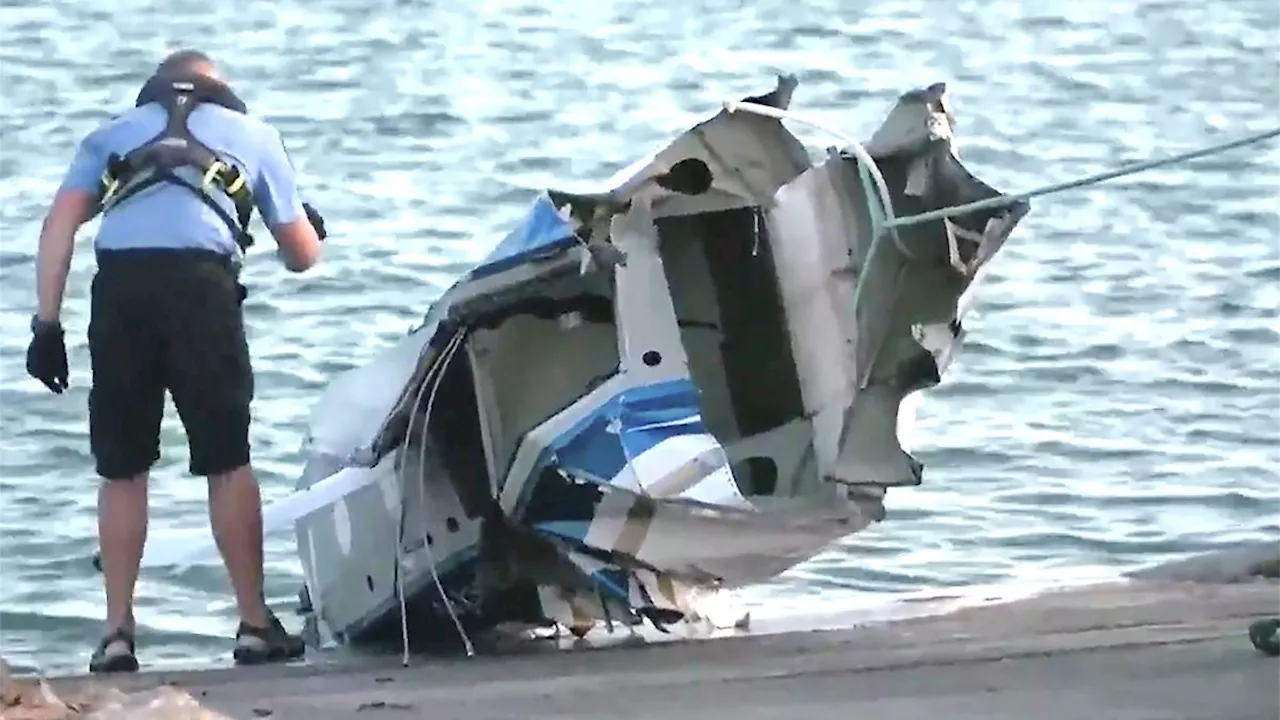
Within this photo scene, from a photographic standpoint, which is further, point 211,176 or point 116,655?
point 116,655

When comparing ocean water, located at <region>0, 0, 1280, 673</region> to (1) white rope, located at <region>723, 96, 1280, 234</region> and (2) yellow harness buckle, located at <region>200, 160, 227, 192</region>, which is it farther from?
(2) yellow harness buckle, located at <region>200, 160, 227, 192</region>

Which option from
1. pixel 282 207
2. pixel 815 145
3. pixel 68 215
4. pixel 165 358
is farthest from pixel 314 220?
pixel 815 145

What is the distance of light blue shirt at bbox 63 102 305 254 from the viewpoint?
6613 mm

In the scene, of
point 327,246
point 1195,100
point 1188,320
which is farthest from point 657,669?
point 1195,100

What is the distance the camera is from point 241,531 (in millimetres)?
6875

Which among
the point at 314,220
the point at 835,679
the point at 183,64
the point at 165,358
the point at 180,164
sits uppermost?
the point at 183,64

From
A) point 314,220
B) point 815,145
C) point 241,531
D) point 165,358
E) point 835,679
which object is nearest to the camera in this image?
point 835,679

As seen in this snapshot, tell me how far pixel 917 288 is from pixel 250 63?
15096 mm

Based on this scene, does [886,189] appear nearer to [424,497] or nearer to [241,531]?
[424,497]

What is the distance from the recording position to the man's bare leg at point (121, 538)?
22.5ft

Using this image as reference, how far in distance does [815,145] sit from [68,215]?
7.01ft

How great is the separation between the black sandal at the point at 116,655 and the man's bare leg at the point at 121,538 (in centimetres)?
2

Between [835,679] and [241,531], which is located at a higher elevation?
[241,531]

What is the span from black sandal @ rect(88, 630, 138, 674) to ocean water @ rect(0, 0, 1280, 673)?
151cm
